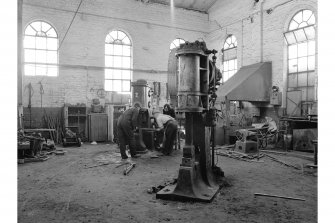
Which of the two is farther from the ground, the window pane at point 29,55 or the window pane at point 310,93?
the window pane at point 29,55

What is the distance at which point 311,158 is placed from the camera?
7.35m

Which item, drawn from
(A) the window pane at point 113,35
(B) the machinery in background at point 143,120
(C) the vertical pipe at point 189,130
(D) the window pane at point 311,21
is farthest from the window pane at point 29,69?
(D) the window pane at point 311,21

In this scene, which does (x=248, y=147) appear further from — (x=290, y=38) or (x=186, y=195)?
(x=290, y=38)

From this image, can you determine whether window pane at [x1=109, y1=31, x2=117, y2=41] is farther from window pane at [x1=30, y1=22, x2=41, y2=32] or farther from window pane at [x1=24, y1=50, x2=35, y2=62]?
window pane at [x1=24, y1=50, x2=35, y2=62]

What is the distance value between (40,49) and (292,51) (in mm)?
10507

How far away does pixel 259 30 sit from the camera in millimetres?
12008

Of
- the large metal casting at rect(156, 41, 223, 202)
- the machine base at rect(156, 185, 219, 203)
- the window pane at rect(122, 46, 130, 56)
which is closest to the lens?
the machine base at rect(156, 185, 219, 203)

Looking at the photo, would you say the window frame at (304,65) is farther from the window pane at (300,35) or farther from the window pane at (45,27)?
the window pane at (45,27)

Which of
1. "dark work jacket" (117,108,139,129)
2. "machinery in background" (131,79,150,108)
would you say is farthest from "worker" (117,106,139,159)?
"machinery in background" (131,79,150,108)

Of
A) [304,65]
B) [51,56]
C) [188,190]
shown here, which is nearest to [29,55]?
[51,56]

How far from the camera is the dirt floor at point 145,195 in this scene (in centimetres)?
346

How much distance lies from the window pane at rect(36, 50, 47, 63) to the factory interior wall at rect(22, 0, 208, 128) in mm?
627

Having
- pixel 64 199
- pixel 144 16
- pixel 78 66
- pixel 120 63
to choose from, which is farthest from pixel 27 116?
pixel 64 199

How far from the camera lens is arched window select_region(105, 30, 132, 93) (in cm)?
1288
